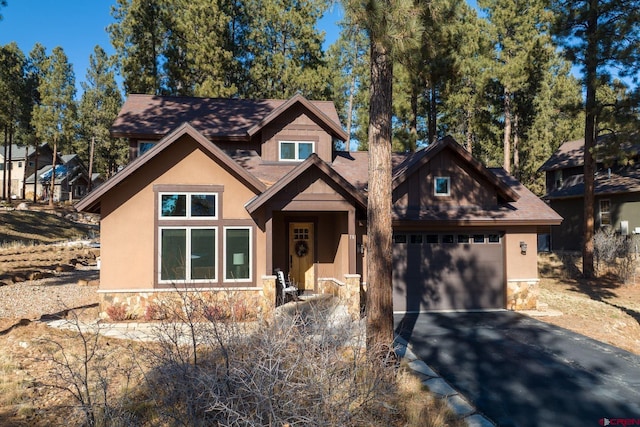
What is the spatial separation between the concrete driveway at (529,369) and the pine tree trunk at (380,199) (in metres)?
1.57

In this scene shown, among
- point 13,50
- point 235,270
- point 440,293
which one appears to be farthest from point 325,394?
point 13,50

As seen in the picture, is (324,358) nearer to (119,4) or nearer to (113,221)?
(113,221)

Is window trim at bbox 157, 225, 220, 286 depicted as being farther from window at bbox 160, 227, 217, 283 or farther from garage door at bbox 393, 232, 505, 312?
garage door at bbox 393, 232, 505, 312

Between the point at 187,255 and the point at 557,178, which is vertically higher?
the point at 557,178

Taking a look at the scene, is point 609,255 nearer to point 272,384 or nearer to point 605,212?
point 605,212

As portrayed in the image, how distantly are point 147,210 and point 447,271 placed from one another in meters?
→ 8.47

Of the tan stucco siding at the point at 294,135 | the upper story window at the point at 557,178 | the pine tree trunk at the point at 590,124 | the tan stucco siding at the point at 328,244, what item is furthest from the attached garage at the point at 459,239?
the upper story window at the point at 557,178

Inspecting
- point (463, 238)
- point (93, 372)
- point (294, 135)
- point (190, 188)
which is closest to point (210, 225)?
point (190, 188)

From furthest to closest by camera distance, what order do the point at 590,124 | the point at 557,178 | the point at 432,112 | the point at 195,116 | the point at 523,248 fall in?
the point at 557,178 < the point at 432,112 < the point at 590,124 < the point at 195,116 < the point at 523,248

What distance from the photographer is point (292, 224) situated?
13.2 metres

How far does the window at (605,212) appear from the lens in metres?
23.7

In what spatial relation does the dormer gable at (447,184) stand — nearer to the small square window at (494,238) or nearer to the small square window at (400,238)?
the small square window at (400,238)

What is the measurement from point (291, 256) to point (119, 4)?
79.5ft

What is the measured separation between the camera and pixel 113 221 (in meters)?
10.7
